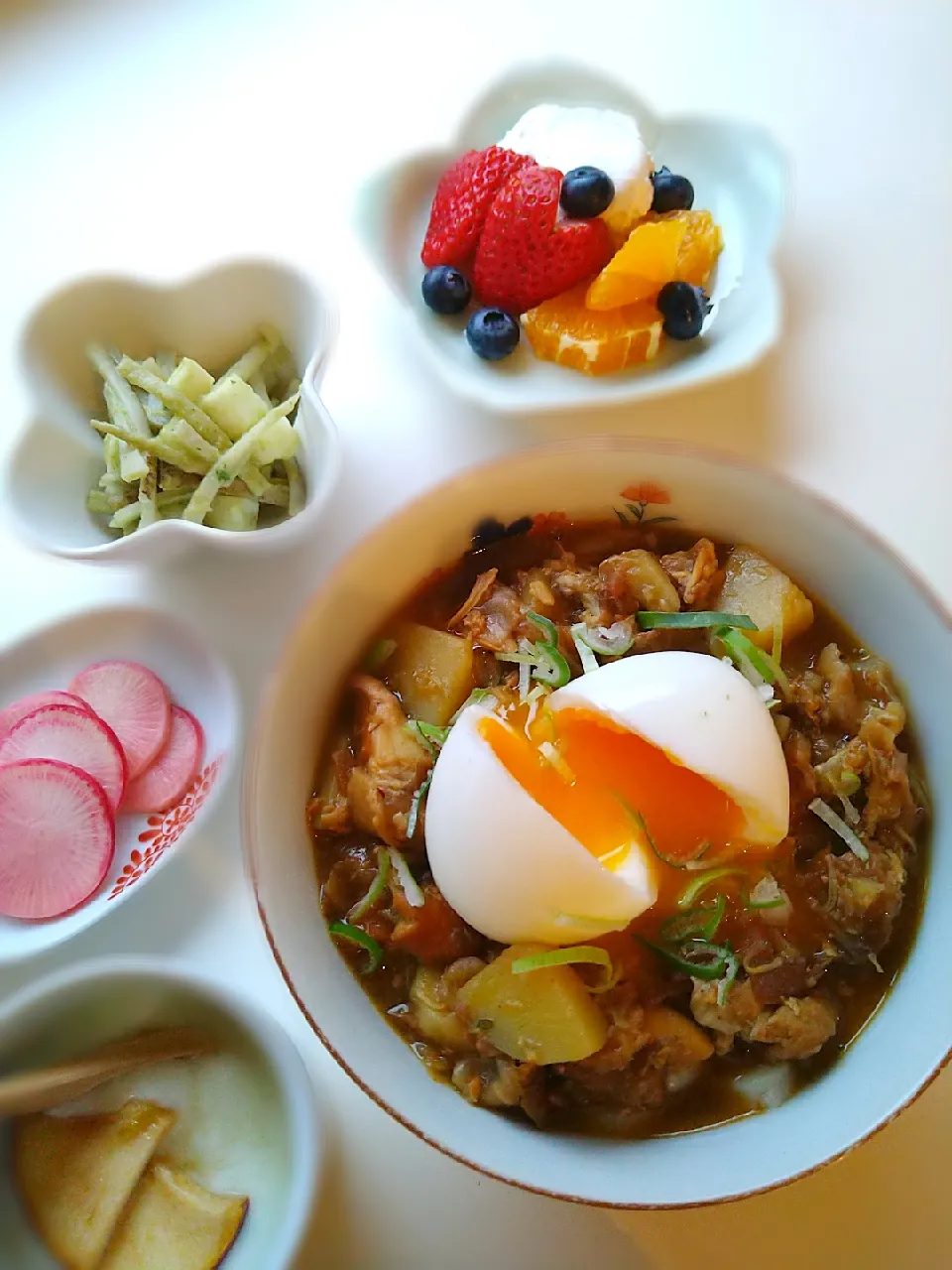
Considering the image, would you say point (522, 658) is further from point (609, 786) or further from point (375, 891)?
point (375, 891)

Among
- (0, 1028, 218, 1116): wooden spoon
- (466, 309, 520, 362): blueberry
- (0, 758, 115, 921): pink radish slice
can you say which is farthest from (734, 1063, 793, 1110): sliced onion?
(466, 309, 520, 362): blueberry

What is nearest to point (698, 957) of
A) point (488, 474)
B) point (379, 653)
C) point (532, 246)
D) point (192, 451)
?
point (379, 653)

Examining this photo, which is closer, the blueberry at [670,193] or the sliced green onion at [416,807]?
the sliced green onion at [416,807]

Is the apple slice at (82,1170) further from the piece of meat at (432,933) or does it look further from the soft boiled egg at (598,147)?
the soft boiled egg at (598,147)

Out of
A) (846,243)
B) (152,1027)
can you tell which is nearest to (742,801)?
(152,1027)

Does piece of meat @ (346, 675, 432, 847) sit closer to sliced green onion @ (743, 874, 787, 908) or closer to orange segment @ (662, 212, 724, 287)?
sliced green onion @ (743, 874, 787, 908)

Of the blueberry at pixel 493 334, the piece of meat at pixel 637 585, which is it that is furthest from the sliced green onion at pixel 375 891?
the blueberry at pixel 493 334
